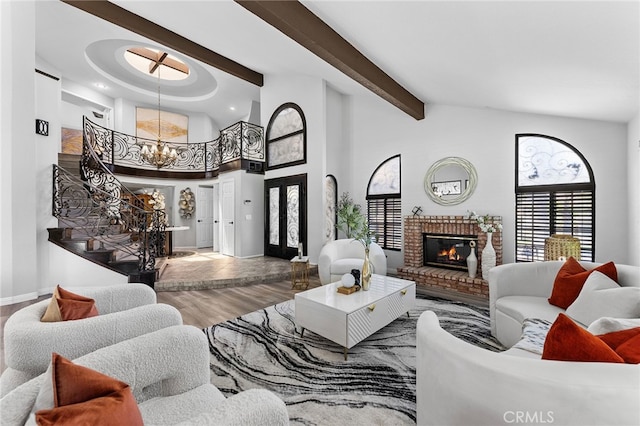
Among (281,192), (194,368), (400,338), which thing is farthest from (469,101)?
(194,368)

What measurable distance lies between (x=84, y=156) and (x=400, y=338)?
7.38 metres

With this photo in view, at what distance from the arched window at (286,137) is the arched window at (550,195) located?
3.97 m

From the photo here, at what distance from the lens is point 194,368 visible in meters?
1.30

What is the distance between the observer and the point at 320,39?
2.85 m

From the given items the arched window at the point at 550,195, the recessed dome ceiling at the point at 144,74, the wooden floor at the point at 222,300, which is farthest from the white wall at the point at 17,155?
the arched window at the point at 550,195

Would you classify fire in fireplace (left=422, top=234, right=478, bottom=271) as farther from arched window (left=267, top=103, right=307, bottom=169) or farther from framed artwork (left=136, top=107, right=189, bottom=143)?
framed artwork (left=136, top=107, right=189, bottom=143)

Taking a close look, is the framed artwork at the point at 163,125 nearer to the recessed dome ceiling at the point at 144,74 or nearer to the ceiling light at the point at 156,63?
the recessed dome ceiling at the point at 144,74

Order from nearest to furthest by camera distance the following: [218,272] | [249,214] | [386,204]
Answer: [218,272], [386,204], [249,214]

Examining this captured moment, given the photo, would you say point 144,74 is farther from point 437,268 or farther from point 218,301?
point 437,268

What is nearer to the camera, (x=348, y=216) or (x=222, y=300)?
(x=222, y=300)

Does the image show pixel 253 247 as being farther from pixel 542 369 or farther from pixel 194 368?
pixel 542 369

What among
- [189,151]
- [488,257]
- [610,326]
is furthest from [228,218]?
[610,326]

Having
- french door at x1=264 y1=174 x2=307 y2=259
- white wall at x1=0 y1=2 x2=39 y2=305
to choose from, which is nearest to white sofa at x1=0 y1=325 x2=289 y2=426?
white wall at x1=0 y1=2 x2=39 y2=305

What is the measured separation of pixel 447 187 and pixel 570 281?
2.73 metres
